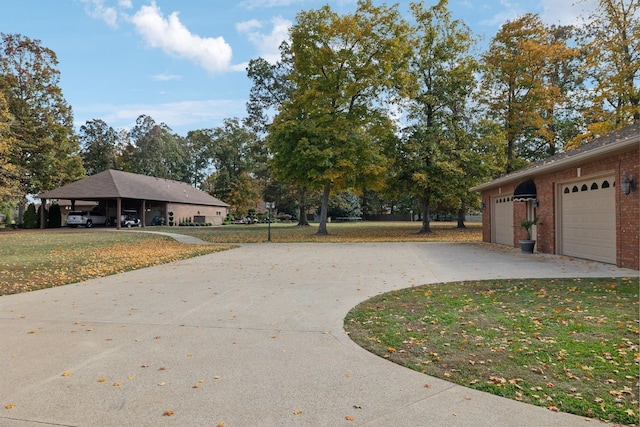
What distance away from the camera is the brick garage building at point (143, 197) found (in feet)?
110

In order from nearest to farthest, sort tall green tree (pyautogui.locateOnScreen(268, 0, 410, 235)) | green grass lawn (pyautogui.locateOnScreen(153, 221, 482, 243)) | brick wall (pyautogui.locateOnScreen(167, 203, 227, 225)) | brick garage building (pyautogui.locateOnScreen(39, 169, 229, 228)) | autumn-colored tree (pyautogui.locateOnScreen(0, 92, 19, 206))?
green grass lawn (pyautogui.locateOnScreen(153, 221, 482, 243)), tall green tree (pyautogui.locateOnScreen(268, 0, 410, 235)), autumn-colored tree (pyautogui.locateOnScreen(0, 92, 19, 206)), brick garage building (pyautogui.locateOnScreen(39, 169, 229, 228)), brick wall (pyautogui.locateOnScreen(167, 203, 227, 225))

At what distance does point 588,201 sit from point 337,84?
16199mm

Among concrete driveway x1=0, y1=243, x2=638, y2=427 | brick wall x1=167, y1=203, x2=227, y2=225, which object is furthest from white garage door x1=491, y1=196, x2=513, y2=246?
brick wall x1=167, y1=203, x2=227, y2=225

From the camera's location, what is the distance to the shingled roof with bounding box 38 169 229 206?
33.3m

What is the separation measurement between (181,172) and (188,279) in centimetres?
6016

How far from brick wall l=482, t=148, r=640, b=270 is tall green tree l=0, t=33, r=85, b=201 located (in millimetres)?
38014

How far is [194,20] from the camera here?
45.4 feet

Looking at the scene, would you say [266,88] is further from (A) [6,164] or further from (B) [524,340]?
(B) [524,340]

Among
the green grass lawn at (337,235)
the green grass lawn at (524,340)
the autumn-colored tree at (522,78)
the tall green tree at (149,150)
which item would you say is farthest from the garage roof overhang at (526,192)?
the tall green tree at (149,150)

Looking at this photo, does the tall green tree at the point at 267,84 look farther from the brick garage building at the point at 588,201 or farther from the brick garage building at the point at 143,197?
the brick garage building at the point at 588,201

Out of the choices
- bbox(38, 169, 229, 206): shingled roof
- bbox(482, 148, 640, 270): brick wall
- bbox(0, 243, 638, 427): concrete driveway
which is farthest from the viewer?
bbox(38, 169, 229, 206): shingled roof

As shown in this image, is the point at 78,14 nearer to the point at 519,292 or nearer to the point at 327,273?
the point at 327,273

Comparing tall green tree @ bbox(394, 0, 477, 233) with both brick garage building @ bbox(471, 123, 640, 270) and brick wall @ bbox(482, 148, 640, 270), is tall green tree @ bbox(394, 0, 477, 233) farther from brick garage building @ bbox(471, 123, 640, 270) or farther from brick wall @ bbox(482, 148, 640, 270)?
brick wall @ bbox(482, 148, 640, 270)

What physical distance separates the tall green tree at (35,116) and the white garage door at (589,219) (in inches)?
1526
